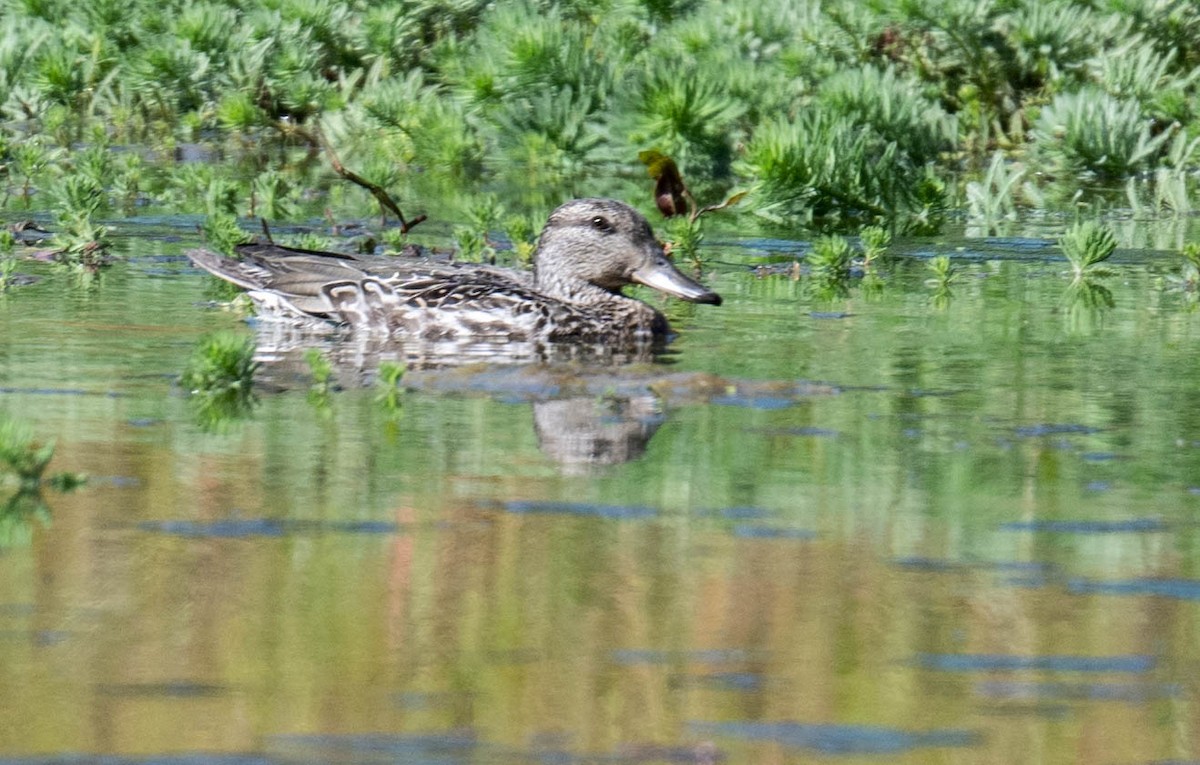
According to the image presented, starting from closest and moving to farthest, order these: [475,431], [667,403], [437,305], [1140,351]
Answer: [475,431]
[667,403]
[1140,351]
[437,305]

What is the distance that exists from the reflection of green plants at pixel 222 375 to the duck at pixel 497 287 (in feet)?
6.14

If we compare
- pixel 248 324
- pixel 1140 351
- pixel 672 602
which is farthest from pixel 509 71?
pixel 672 602

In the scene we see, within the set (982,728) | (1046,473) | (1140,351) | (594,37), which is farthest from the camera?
(594,37)

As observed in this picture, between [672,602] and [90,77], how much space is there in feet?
42.3

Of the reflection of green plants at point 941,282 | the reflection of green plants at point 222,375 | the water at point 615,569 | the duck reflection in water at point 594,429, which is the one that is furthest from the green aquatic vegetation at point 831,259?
the reflection of green plants at point 222,375

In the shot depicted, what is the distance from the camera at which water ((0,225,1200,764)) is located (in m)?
3.73

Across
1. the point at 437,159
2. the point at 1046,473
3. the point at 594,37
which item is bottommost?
the point at 1046,473

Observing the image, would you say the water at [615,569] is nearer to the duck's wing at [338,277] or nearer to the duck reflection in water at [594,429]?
the duck reflection in water at [594,429]

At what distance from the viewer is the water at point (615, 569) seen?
12.2 feet

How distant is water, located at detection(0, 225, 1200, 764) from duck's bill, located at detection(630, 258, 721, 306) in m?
1.34

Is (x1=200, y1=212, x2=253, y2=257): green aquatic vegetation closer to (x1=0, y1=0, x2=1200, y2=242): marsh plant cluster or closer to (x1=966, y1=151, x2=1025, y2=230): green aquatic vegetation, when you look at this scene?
(x1=0, y1=0, x2=1200, y2=242): marsh plant cluster

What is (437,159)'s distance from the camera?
48.1 ft

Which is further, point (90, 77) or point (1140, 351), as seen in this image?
point (90, 77)

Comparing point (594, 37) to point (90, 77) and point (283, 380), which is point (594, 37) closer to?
point (90, 77)
